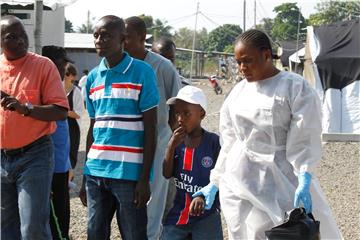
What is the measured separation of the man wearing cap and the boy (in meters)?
0.71

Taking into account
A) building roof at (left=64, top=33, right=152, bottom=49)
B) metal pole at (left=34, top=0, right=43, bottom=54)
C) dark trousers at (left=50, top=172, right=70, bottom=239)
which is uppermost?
building roof at (left=64, top=33, right=152, bottom=49)

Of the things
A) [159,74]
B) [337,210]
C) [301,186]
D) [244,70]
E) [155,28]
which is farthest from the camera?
[155,28]

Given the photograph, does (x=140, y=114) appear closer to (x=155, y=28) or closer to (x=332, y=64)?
(x=332, y=64)

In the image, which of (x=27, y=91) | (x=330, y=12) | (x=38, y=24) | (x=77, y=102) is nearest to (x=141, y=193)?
(x=27, y=91)

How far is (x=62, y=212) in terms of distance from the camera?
188 inches

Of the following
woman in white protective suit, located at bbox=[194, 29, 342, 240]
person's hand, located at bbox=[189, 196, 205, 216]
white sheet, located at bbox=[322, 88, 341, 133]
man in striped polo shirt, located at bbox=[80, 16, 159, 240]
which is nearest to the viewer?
woman in white protective suit, located at bbox=[194, 29, 342, 240]

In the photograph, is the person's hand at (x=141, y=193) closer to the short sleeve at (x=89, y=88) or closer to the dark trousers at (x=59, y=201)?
the short sleeve at (x=89, y=88)

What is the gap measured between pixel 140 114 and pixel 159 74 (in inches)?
43.2

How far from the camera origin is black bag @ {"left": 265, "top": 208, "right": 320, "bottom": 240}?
293cm

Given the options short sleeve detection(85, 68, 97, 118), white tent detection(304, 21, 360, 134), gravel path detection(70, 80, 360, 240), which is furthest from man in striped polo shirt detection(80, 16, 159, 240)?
white tent detection(304, 21, 360, 134)

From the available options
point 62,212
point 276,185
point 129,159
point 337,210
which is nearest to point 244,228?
point 276,185

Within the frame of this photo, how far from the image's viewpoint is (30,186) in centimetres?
362

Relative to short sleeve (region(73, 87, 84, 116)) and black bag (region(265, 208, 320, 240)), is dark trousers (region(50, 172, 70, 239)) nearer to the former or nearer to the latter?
short sleeve (region(73, 87, 84, 116))

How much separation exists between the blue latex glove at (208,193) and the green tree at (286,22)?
5740 centimetres
